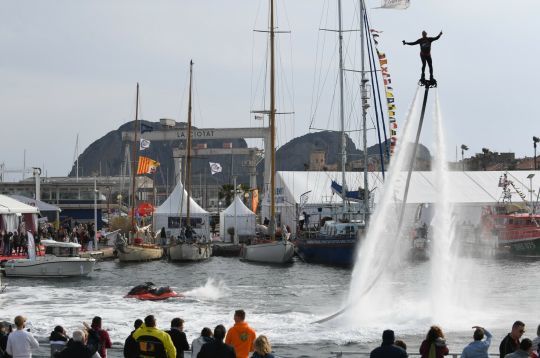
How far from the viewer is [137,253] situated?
69125 mm

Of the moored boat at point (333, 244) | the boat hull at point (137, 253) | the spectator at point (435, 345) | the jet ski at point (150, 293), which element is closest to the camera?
the spectator at point (435, 345)

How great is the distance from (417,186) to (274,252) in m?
29.6

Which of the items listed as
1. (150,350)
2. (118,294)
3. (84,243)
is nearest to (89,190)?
(84,243)

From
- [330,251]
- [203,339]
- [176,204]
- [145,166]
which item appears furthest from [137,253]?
[203,339]

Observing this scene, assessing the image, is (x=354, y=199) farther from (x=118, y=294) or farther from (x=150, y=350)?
(x=150, y=350)

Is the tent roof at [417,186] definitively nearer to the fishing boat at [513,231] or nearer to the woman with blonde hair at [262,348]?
the fishing boat at [513,231]

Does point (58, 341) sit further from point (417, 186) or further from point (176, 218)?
point (417, 186)

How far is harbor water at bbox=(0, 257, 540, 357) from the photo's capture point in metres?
29.6

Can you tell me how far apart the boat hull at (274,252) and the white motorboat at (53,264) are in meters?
17.3

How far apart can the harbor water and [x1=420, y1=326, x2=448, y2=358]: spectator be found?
10.9 m

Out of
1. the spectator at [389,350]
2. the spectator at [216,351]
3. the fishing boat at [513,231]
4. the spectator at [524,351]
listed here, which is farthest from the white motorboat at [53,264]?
the spectator at [524,351]

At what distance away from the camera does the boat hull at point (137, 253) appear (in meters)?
68.1

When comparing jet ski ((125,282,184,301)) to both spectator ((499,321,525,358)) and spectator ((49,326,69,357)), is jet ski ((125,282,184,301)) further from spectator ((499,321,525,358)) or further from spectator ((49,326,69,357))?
spectator ((499,321,525,358))

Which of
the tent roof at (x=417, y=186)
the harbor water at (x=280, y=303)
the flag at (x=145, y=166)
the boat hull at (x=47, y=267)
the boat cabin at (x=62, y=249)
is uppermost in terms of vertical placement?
the flag at (x=145, y=166)
